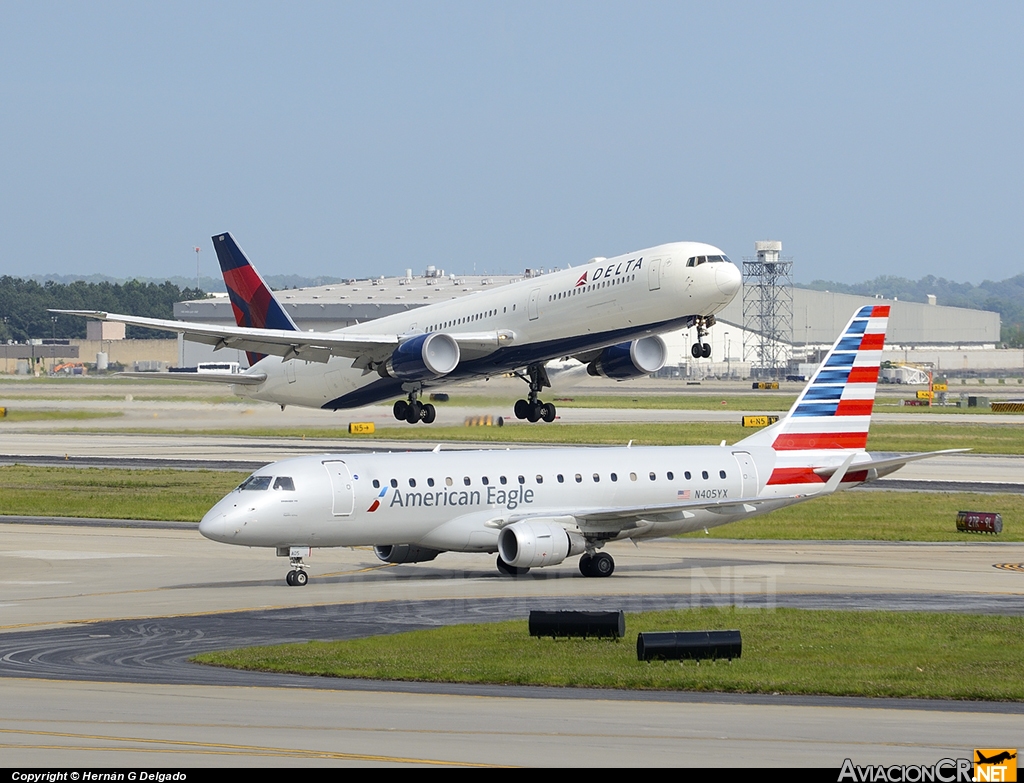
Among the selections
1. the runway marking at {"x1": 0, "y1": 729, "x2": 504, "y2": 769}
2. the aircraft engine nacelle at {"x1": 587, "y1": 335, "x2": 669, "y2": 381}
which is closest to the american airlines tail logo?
the runway marking at {"x1": 0, "y1": 729, "x2": 504, "y2": 769}

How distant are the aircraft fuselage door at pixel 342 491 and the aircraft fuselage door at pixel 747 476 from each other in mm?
10555

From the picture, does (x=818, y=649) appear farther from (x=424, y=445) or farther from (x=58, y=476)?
(x=424, y=445)

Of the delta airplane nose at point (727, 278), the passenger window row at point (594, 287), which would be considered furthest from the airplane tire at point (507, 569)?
the passenger window row at point (594, 287)

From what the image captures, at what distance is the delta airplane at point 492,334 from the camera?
155 ft

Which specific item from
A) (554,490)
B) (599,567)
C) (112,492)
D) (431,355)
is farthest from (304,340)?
(599,567)

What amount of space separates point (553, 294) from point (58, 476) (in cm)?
2365

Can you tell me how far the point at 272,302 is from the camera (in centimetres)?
6359

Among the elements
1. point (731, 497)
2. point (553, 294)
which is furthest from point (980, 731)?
point (553, 294)

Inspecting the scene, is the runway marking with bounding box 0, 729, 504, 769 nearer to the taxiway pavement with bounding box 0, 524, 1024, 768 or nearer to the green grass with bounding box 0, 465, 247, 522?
the taxiway pavement with bounding box 0, 524, 1024, 768

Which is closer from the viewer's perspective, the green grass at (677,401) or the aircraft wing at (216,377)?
the aircraft wing at (216,377)

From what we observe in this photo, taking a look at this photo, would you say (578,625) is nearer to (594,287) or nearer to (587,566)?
(587,566)

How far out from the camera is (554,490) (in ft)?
119

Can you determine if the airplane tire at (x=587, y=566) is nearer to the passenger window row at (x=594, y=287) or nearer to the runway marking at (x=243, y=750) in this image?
the passenger window row at (x=594, y=287)

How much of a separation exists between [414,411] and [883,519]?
64.2 feet
